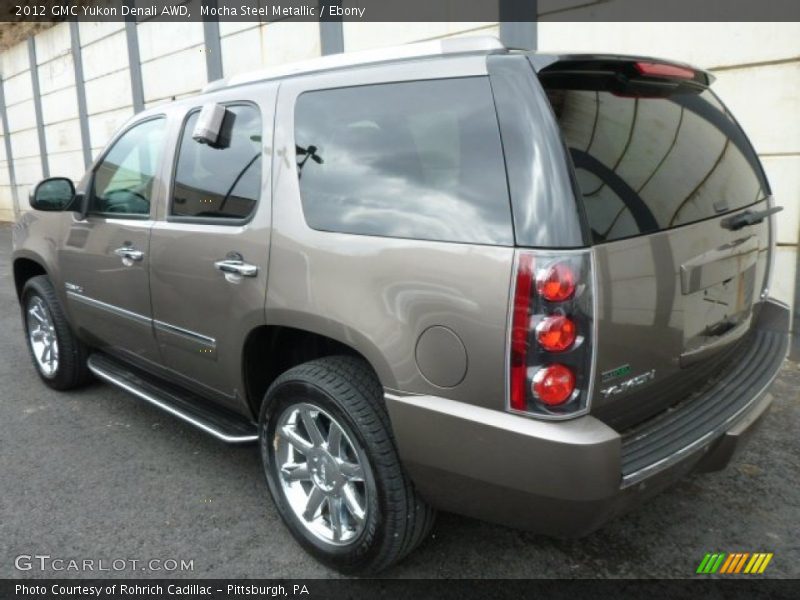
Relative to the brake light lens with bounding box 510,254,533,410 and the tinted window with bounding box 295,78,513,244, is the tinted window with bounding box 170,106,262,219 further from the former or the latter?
the brake light lens with bounding box 510,254,533,410

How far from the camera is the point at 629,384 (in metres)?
1.97

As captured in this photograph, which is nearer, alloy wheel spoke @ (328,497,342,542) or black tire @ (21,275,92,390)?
alloy wheel spoke @ (328,497,342,542)

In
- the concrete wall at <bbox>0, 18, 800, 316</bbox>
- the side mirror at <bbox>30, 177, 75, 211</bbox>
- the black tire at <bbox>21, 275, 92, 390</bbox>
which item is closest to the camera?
the side mirror at <bbox>30, 177, 75, 211</bbox>

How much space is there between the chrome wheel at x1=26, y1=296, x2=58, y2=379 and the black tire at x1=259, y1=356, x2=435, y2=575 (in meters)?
2.63

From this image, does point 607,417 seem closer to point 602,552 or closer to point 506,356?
point 506,356

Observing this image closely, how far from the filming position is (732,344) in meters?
2.51

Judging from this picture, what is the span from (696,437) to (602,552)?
72 centimetres

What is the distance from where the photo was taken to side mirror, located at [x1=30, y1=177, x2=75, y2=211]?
12.7ft

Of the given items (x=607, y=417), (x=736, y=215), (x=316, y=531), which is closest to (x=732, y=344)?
(x=736, y=215)

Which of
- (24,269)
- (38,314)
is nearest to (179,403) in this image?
(38,314)

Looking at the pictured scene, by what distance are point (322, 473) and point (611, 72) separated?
174cm

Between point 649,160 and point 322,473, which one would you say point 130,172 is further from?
point 649,160

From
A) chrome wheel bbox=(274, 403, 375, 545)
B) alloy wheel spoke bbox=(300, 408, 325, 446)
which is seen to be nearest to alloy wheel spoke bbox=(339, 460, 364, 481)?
chrome wheel bbox=(274, 403, 375, 545)

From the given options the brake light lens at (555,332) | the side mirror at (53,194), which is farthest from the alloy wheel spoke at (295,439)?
the side mirror at (53,194)
